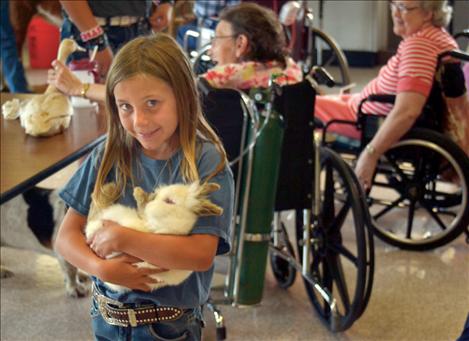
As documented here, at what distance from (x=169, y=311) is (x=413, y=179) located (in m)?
1.59

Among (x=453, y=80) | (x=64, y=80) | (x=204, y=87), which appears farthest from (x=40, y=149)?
(x=453, y=80)

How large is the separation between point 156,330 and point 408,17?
1651mm

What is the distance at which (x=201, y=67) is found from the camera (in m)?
2.86

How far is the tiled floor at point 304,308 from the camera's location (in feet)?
7.71

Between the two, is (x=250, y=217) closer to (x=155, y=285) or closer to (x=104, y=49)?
(x=104, y=49)

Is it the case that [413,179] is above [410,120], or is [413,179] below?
below

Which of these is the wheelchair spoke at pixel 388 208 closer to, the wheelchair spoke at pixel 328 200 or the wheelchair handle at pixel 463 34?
the wheelchair spoke at pixel 328 200

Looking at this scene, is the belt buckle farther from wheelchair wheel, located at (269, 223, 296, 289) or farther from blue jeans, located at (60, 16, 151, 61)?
blue jeans, located at (60, 16, 151, 61)

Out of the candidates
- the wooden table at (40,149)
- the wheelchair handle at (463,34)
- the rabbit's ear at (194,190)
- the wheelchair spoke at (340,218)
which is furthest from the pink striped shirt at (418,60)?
the rabbit's ear at (194,190)

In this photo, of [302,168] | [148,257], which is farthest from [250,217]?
[148,257]

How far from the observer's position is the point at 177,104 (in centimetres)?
125

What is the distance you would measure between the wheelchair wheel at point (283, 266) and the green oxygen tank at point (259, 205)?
0.25 meters

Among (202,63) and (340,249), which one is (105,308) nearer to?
(340,249)

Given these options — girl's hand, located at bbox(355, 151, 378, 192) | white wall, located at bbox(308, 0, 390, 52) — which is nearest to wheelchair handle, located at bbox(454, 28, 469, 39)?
white wall, located at bbox(308, 0, 390, 52)
